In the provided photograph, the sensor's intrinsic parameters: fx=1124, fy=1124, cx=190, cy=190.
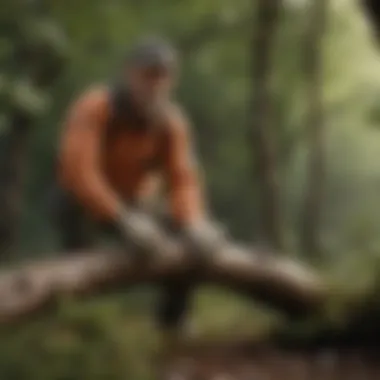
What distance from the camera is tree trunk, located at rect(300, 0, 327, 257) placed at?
3025mm

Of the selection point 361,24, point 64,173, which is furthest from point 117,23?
point 361,24

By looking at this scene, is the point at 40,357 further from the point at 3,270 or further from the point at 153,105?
the point at 153,105

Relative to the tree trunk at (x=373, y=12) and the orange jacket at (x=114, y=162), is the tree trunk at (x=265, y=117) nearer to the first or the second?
the orange jacket at (x=114, y=162)

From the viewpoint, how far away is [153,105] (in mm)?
2691

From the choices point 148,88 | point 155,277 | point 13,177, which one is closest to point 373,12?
point 148,88

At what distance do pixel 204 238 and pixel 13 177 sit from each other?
0.50 metres

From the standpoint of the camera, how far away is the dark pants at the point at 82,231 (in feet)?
8.68

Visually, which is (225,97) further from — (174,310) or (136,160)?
(174,310)

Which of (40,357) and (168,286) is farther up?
(168,286)

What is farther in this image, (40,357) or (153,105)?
(153,105)

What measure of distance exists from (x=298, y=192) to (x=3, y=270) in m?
0.90

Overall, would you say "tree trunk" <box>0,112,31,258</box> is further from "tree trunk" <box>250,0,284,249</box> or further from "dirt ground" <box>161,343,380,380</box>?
"tree trunk" <box>250,0,284,249</box>

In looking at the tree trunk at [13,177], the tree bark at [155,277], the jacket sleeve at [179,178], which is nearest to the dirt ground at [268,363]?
the tree bark at [155,277]

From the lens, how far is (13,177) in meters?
2.82
